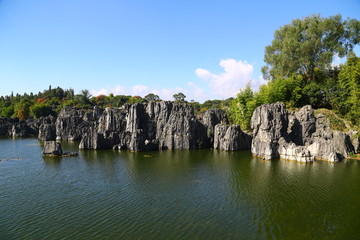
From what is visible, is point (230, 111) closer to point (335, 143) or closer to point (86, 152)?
point (335, 143)

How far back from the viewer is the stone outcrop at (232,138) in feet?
189

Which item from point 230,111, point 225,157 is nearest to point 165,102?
point 230,111

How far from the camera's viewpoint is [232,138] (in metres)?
57.6

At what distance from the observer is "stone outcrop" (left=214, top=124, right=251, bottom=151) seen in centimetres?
5772

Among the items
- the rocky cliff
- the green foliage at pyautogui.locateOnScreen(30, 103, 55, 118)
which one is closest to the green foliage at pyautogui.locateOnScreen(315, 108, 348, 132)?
the rocky cliff

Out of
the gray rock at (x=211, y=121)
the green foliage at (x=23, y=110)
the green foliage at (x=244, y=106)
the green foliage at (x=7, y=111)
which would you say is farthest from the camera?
the green foliage at (x=7, y=111)

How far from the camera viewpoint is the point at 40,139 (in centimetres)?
8481

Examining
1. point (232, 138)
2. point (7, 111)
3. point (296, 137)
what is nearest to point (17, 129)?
point (7, 111)

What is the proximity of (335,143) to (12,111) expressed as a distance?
499 feet

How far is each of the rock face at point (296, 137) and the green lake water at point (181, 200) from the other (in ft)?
8.76

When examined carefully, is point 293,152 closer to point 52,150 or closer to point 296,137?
point 296,137

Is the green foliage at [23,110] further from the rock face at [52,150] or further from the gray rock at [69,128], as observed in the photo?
the rock face at [52,150]

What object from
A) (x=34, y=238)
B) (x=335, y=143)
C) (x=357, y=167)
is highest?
(x=335, y=143)

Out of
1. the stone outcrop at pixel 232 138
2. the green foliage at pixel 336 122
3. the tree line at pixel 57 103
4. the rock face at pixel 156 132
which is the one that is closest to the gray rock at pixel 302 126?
the green foliage at pixel 336 122
